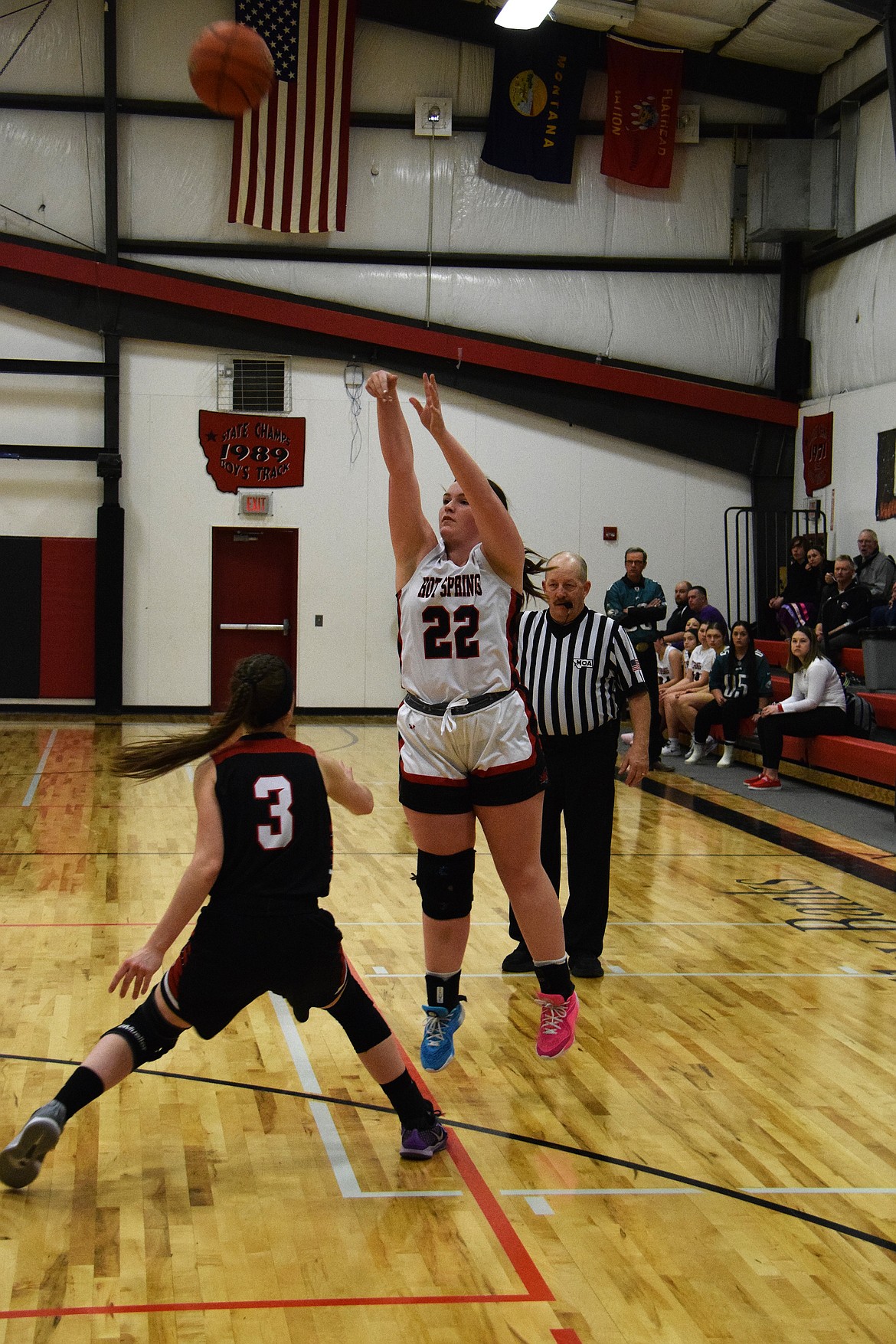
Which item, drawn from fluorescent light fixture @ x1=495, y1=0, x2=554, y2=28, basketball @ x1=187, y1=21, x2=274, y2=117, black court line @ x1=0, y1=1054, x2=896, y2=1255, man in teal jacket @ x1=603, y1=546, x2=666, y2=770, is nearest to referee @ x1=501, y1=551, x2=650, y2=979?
black court line @ x1=0, y1=1054, x2=896, y2=1255

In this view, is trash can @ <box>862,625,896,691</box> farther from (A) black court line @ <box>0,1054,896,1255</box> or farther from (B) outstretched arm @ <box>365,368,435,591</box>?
(A) black court line @ <box>0,1054,896,1255</box>

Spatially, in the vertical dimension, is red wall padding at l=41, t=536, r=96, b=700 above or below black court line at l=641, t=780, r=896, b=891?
above

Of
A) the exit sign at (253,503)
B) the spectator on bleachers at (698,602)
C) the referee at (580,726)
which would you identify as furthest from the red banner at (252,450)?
the referee at (580,726)

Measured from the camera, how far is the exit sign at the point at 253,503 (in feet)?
53.1

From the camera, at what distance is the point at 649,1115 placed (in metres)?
3.91

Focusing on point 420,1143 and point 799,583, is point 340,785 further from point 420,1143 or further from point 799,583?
point 799,583

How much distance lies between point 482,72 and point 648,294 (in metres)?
3.28

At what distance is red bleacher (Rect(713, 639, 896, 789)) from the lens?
10242 millimetres

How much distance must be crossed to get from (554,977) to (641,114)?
1433cm

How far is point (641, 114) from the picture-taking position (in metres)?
16.0

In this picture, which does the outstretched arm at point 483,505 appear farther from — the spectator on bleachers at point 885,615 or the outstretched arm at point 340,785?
the spectator on bleachers at point 885,615

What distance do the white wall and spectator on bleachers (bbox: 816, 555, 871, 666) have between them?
3.80m

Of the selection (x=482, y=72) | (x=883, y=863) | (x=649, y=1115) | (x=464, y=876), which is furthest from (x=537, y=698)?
(x=482, y=72)

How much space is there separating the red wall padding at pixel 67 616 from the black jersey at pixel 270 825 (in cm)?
→ 1322
